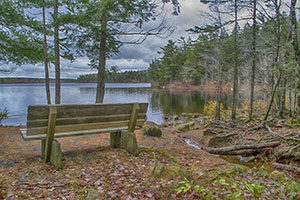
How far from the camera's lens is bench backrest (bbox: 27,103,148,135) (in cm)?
338

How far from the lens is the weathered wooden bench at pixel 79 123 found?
3414 mm

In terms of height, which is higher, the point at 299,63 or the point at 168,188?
the point at 299,63

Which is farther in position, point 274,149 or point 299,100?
point 299,100

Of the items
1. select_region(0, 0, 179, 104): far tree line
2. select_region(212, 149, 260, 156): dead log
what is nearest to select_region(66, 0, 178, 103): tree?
select_region(0, 0, 179, 104): far tree line

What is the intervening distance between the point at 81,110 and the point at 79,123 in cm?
28

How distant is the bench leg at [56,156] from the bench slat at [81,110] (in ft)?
1.66

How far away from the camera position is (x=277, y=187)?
3.33 meters

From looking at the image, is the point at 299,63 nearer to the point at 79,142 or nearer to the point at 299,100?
the point at 299,100

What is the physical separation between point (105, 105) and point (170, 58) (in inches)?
2205

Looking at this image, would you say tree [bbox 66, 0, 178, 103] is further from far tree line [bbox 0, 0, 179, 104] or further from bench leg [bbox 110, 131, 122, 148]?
bench leg [bbox 110, 131, 122, 148]

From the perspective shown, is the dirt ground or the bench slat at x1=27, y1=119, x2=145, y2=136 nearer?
the dirt ground

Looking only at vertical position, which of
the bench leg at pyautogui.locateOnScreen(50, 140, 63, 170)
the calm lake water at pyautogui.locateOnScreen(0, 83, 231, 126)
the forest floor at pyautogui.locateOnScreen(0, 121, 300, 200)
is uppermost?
the bench leg at pyautogui.locateOnScreen(50, 140, 63, 170)

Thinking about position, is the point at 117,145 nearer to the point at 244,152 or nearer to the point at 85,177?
the point at 85,177

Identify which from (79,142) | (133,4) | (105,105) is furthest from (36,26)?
(105,105)
